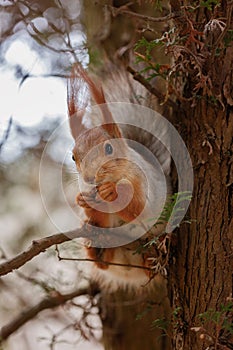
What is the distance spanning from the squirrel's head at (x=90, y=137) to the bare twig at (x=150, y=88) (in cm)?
7

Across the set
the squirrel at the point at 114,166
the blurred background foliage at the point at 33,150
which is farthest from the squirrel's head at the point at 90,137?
the blurred background foliage at the point at 33,150

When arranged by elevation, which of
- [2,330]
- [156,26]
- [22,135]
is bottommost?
[2,330]

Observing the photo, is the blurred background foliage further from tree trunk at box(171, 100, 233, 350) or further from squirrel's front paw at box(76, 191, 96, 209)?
tree trunk at box(171, 100, 233, 350)

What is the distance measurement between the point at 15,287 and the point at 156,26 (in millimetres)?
689

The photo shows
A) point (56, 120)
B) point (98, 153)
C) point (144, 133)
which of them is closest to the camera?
point (98, 153)

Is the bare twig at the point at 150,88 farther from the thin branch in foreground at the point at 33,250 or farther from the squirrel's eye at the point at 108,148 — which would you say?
the thin branch in foreground at the point at 33,250

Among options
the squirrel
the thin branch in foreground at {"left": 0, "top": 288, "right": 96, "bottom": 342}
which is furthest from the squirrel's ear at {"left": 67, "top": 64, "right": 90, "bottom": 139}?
the thin branch in foreground at {"left": 0, "top": 288, "right": 96, "bottom": 342}

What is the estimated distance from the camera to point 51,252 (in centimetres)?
120

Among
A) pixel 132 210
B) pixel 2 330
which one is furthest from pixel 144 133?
pixel 2 330

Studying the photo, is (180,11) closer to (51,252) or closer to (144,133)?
(144,133)

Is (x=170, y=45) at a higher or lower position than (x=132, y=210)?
higher

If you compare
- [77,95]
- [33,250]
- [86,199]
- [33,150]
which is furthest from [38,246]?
[33,150]

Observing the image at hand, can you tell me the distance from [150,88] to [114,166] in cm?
14

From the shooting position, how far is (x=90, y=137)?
3.02ft
